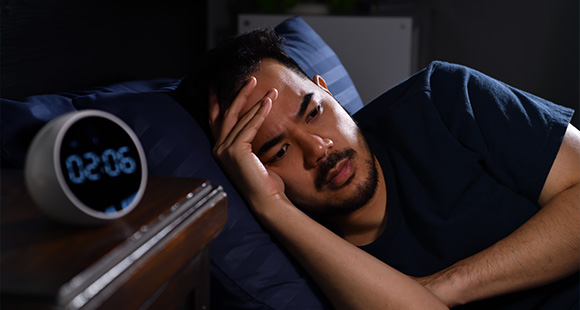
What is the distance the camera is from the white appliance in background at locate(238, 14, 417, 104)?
244cm

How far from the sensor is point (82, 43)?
131cm

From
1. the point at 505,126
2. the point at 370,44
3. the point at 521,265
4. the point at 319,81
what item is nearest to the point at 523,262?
the point at 521,265

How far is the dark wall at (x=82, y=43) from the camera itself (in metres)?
1.08

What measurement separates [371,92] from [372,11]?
1.87 ft

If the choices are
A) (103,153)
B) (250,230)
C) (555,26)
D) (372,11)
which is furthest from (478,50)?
(103,153)

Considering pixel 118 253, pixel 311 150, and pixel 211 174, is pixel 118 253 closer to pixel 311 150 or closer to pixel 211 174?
pixel 211 174

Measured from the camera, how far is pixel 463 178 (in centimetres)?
118

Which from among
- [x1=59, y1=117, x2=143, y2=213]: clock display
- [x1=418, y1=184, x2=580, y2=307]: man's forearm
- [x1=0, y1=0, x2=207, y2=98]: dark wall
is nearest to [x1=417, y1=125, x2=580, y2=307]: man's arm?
[x1=418, y1=184, x2=580, y2=307]: man's forearm

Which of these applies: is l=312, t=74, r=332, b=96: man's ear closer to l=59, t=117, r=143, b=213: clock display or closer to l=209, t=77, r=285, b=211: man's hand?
l=209, t=77, r=285, b=211: man's hand

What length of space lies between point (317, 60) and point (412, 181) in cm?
48

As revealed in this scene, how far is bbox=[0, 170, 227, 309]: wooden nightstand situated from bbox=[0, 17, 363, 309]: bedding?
243mm

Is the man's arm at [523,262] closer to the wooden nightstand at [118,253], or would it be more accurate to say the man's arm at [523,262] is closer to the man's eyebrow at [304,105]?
the man's eyebrow at [304,105]

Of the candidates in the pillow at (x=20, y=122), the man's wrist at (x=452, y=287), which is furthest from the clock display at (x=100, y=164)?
the man's wrist at (x=452, y=287)

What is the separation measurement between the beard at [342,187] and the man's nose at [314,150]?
0.02 meters
